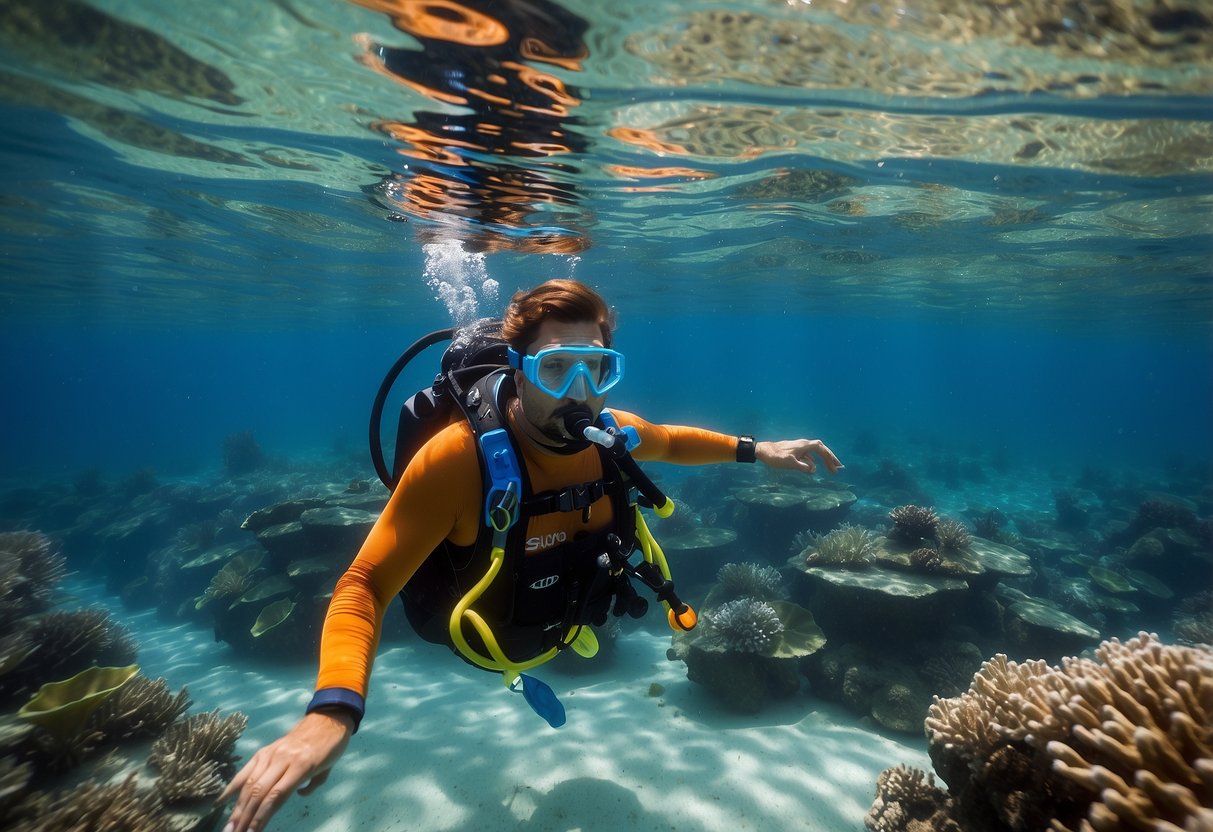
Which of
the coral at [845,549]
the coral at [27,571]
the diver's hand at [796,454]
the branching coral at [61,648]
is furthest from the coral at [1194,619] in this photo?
the coral at [27,571]

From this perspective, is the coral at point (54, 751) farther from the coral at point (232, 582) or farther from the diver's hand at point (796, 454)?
the coral at point (232, 582)

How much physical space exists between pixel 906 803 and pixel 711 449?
297 centimetres

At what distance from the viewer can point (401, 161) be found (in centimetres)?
1064

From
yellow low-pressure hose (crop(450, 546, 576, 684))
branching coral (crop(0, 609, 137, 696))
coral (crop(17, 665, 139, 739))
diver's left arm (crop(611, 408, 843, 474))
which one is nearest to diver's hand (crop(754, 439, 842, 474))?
diver's left arm (crop(611, 408, 843, 474))

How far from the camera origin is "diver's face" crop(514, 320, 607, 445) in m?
3.43

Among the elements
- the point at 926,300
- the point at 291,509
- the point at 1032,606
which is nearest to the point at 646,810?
the point at 1032,606

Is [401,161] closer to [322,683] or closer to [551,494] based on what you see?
[551,494]

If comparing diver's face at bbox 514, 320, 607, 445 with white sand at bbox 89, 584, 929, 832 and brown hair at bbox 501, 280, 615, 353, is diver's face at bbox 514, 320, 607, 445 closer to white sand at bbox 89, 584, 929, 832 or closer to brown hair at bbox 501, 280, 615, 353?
brown hair at bbox 501, 280, 615, 353

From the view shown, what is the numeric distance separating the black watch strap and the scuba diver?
1.21 metres

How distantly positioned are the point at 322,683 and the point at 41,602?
10.7 metres

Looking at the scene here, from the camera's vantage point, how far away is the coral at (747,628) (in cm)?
727

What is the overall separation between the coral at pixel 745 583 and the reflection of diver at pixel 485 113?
27.0 feet

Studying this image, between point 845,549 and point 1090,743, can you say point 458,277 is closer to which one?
point 845,549

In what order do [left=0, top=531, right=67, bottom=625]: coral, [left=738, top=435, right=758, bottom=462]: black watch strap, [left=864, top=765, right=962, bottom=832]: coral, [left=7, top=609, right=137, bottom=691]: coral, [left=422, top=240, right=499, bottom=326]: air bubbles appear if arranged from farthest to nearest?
[left=422, top=240, right=499, bottom=326]: air bubbles
[left=0, top=531, right=67, bottom=625]: coral
[left=7, top=609, right=137, bottom=691]: coral
[left=738, top=435, right=758, bottom=462]: black watch strap
[left=864, top=765, right=962, bottom=832]: coral
